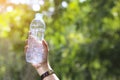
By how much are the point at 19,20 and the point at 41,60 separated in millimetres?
6877

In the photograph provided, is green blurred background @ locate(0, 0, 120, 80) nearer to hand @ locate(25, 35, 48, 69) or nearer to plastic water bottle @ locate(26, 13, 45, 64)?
plastic water bottle @ locate(26, 13, 45, 64)

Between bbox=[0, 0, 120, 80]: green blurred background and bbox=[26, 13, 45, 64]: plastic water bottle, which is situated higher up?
bbox=[26, 13, 45, 64]: plastic water bottle

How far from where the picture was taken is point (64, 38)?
12.4 meters

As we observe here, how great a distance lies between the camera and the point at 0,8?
10227 millimetres

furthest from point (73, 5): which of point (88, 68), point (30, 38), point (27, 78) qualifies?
point (30, 38)

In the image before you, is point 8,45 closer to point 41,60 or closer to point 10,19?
point 10,19

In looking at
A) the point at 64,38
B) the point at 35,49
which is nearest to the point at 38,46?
the point at 35,49

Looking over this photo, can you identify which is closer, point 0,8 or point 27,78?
point 27,78

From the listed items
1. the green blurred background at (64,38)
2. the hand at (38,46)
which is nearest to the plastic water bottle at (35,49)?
the hand at (38,46)

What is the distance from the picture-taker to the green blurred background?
10719mm

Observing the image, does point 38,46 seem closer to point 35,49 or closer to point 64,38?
point 35,49

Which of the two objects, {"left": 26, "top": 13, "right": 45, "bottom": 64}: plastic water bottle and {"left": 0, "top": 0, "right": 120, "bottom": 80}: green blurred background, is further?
{"left": 0, "top": 0, "right": 120, "bottom": 80}: green blurred background

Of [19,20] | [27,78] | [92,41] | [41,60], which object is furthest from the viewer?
[92,41]

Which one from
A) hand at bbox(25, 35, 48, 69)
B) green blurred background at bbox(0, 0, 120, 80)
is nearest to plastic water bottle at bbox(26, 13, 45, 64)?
hand at bbox(25, 35, 48, 69)
